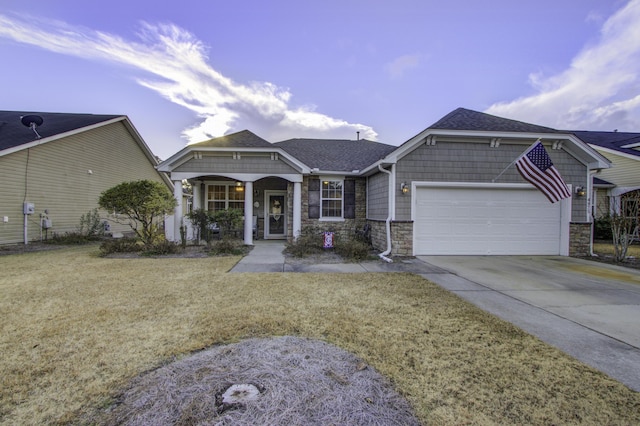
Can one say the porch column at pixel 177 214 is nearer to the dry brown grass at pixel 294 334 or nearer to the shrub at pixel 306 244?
the shrub at pixel 306 244

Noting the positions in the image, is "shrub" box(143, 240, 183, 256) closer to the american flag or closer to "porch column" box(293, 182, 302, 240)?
"porch column" box(293, 182, 302, 240)

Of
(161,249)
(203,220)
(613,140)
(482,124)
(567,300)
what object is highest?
(613,140)

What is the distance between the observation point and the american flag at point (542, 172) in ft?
24.1

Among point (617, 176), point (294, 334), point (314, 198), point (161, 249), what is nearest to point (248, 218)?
point (314, 198)

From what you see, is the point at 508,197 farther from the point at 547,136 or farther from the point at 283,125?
the point at 283,125

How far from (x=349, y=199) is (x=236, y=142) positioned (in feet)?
16.2

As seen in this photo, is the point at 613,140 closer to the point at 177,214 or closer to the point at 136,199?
the point at 177,214

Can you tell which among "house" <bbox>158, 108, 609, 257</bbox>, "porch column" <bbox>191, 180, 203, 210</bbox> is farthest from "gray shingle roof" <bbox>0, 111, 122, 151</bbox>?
"house" <bbox>158, 108, 609, 257</bbox>

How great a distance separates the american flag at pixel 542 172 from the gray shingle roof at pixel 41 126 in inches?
651

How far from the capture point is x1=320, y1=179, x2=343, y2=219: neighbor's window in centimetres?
1157

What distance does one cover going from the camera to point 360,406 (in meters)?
2.04

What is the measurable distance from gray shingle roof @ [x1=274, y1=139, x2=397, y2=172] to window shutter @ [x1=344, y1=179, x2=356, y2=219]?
0.58 metres

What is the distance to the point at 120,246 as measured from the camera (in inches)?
352

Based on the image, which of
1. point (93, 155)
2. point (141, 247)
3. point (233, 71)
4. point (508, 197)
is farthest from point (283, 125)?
point (508, 197)
